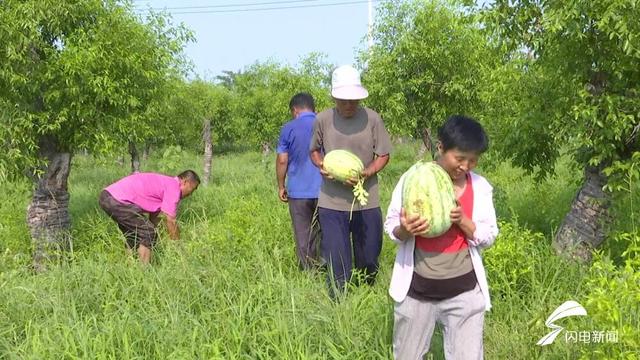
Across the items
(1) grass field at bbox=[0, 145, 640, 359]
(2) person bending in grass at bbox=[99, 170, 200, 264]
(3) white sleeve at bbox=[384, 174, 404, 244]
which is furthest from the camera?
(2) person bending in grass at bbox=[99, 170, 200, 264]

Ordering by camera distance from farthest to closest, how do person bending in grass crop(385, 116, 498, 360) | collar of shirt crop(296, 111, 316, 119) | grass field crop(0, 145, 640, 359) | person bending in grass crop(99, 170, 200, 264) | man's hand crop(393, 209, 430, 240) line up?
1. person bending in grass crop(99, 170, 200, 264)
2. collar of shirt crop(296, 111, 316, 119)
3. grass field crop(0, 145, 640, 359)
4. person bending in grass crop(385, 116, 498, 360)
5. man's hand crop(393, 209, 430, 240)

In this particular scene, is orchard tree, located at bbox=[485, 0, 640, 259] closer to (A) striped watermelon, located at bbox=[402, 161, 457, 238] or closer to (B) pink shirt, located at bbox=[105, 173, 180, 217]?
(A) striped watermelon, located at bbox=[402, 161, 457, 238]

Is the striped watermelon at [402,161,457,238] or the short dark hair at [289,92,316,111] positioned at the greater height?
the short dark hair at [289,92,316,111]

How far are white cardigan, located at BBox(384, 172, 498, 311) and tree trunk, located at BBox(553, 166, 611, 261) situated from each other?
6.99 ft

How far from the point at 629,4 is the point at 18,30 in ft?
18.3

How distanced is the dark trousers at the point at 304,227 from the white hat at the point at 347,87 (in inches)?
49.5

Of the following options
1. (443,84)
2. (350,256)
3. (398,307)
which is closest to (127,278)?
(350,256)

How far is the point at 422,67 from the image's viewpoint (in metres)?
10.1

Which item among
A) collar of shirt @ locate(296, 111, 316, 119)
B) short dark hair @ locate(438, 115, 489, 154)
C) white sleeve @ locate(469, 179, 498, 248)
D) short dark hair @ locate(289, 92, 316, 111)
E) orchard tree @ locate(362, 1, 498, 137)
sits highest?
orchard tree @ locate(362, 1, 498, 137)

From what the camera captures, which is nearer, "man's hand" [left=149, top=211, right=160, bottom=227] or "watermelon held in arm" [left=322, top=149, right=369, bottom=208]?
"watermelon held in arm" [left=322, top=149, right=369, bottom=208]

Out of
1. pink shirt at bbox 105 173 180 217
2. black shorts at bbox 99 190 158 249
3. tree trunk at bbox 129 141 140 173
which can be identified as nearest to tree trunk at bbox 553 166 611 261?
pink shirt at bbox 105 173 180 217

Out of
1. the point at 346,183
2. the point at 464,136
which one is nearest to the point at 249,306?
the point at 346,183

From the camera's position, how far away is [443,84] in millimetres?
10078

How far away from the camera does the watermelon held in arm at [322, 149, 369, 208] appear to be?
3.75 metres
